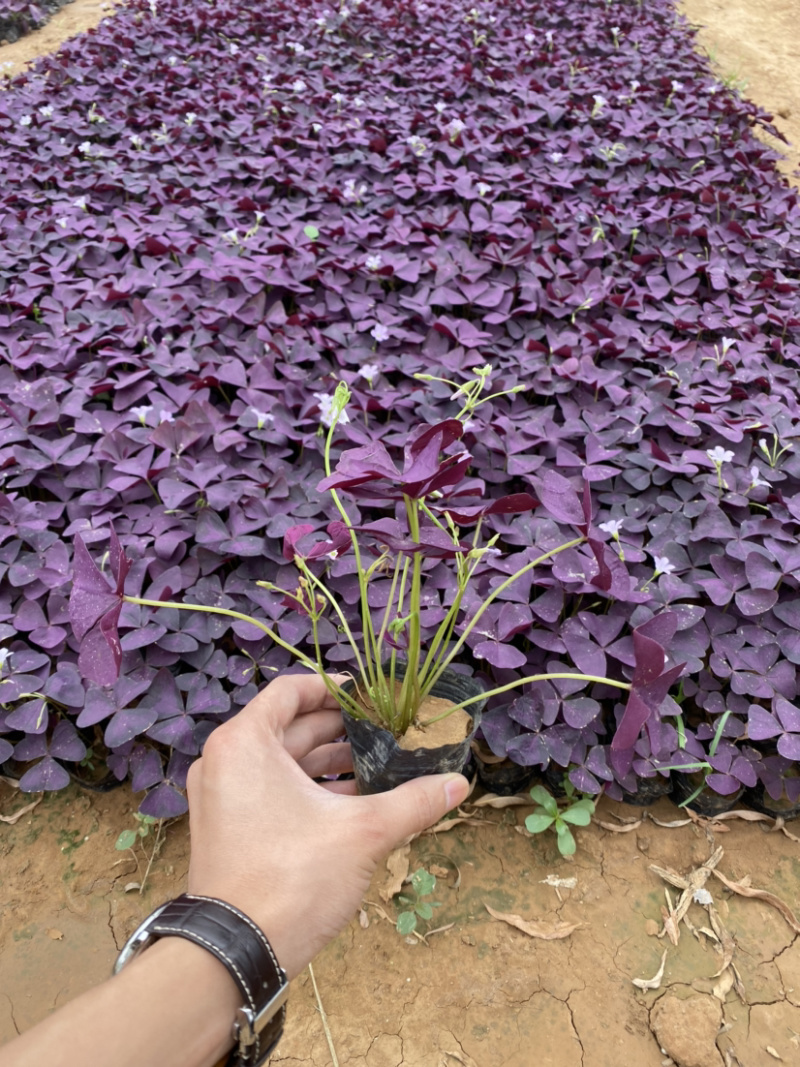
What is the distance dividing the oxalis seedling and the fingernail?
52 centimetres

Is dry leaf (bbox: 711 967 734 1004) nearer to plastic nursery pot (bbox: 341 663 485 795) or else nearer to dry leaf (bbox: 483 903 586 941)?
dry leaf (bbox: 483 903 586 941)

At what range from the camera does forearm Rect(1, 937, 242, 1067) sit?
0.64m

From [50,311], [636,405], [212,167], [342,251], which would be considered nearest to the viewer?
[636,405]

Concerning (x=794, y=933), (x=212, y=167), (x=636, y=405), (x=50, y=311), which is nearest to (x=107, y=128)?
(x=212, y=167)

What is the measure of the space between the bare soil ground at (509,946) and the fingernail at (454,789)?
53 cm

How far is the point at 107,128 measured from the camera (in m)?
3.47

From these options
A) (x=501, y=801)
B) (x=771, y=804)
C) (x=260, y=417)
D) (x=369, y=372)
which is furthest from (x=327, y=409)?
(x=771, y=804)

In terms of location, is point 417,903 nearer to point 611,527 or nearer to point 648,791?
point 648,791

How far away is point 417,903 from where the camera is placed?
1.34 m

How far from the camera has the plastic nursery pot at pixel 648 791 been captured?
1442mm

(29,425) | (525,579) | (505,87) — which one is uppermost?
(505,87)

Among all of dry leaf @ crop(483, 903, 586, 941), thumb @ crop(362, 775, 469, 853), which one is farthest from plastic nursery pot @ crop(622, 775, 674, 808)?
thumb @ crop(362, 775, 469, 853)

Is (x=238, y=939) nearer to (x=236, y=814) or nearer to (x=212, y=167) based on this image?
(x=236, y=814)

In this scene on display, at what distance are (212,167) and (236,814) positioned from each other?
313cm
